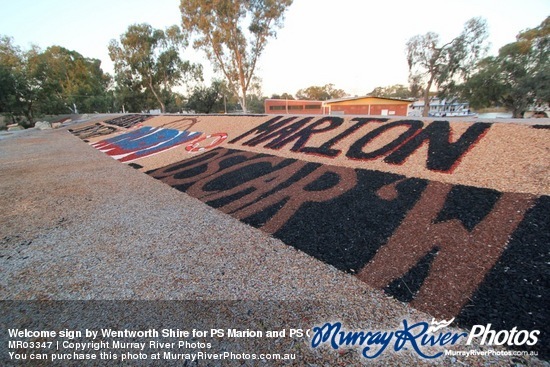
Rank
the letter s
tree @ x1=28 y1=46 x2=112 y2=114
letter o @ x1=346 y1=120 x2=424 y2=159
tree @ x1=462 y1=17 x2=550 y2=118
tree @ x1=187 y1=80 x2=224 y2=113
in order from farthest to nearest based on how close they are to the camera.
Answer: tree @ x1=28 y1=46 x2=112 y2=114
tree @ x1=187 y1=80 x2=224 y2=113
tree @ x1=462 y1=17 x2=550 y2=118
letter o @ x1=346 y1=120 x2=424 y2=159
the letter s

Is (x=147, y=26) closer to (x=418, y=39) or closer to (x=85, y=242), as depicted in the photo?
(x=418, y=39)

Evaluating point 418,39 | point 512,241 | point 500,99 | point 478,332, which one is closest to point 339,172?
point 512,241

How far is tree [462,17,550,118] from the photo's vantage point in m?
23.2

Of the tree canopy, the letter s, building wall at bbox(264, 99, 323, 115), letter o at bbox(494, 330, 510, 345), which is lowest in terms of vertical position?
letter o at bbox(494, 330, 510, 345)

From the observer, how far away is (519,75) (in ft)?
80.9

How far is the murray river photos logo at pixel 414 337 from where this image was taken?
2.38 m

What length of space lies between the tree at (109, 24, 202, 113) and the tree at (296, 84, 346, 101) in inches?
2609

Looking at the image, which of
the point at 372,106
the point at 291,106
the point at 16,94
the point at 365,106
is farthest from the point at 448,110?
the point at 16,94

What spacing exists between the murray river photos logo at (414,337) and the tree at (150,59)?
4747 cm

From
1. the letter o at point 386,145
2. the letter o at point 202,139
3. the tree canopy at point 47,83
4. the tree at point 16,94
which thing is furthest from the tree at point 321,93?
the letter o at point 386,145

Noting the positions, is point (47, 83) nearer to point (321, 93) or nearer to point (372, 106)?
point (372, 106)

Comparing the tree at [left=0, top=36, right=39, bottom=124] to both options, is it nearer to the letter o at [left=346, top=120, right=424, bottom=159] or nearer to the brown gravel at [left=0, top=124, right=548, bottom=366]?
the brown gravel at [left=0, top=124, right=548, bottom=366]

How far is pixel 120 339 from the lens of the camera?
8.71 ft

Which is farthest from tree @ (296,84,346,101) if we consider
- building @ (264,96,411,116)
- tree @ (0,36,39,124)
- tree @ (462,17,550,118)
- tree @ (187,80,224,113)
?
tree @ (0,36,39,124)
